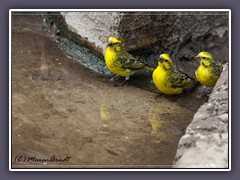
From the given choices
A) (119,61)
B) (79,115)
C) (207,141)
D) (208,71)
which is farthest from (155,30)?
(207,141)

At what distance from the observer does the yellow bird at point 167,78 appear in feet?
25.5

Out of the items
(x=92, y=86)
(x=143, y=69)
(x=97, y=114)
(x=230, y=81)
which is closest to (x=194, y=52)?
(x=143, y=69)

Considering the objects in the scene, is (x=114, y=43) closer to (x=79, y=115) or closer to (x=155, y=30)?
(x=155, y=30)

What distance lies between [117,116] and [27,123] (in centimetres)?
130

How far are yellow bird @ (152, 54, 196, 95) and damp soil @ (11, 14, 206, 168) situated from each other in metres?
0.15

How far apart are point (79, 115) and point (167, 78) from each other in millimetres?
1691

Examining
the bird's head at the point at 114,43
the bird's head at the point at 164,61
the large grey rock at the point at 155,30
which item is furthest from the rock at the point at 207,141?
the large grey rock at the point at 155,30

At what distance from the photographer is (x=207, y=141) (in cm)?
551

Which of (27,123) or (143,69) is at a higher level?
(143,69)

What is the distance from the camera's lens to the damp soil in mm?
5879

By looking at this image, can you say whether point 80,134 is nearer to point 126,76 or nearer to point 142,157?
point 142,157

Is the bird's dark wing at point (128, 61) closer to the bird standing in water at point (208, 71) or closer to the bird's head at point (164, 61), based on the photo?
the bird's head at point (164, 61)

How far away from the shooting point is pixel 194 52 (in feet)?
30.2

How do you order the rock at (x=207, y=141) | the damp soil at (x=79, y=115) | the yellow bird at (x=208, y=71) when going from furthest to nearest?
the yellow bird at (x=208, y=71) < the damp soil at (x=79, y=115) < the rock at (x=207, y=141)
